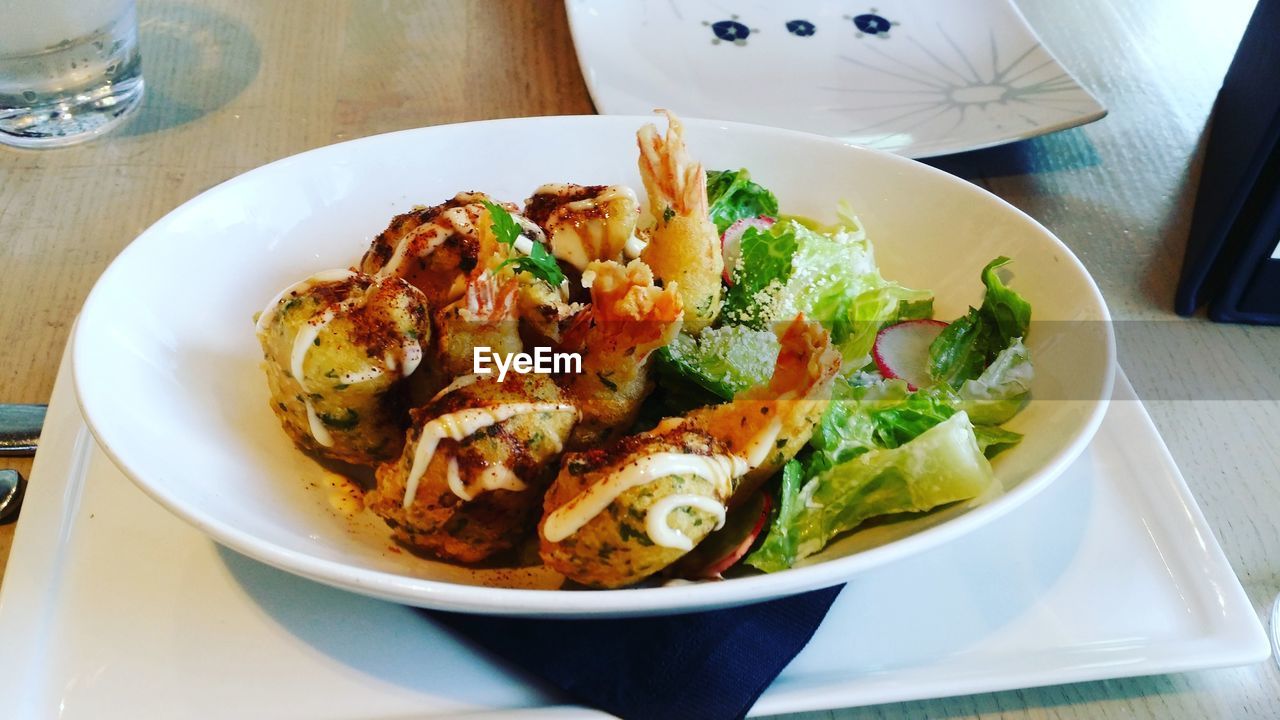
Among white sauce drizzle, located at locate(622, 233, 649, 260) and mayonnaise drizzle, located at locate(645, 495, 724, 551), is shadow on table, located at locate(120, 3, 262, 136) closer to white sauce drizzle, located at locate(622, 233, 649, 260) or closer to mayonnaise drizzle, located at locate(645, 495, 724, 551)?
white sauce drizzle, located at locate(622, 233, 649, 260)

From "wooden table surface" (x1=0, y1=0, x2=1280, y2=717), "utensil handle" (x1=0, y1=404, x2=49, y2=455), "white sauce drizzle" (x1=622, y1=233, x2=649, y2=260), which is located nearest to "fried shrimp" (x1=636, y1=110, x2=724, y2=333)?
"white sauce drizzle" (x1=622, y1=233, x2=649, y2=260)

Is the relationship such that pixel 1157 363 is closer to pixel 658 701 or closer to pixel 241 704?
pixel 658 701

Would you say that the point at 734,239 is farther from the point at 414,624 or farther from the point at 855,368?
the point at 414,624

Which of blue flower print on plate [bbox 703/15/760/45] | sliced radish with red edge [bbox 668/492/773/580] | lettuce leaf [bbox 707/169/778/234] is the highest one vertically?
lettuce leaf [bbox 707/169/778/234]

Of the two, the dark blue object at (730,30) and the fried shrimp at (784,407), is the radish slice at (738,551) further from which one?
the dark blue object at (730,30)

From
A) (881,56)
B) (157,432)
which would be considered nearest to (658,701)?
(157,432)

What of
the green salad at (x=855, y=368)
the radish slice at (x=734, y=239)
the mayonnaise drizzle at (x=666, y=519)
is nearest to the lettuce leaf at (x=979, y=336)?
the green salad at (x=855, y=368)

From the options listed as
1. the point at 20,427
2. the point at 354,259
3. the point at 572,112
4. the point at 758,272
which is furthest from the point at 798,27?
the point at 20,427
